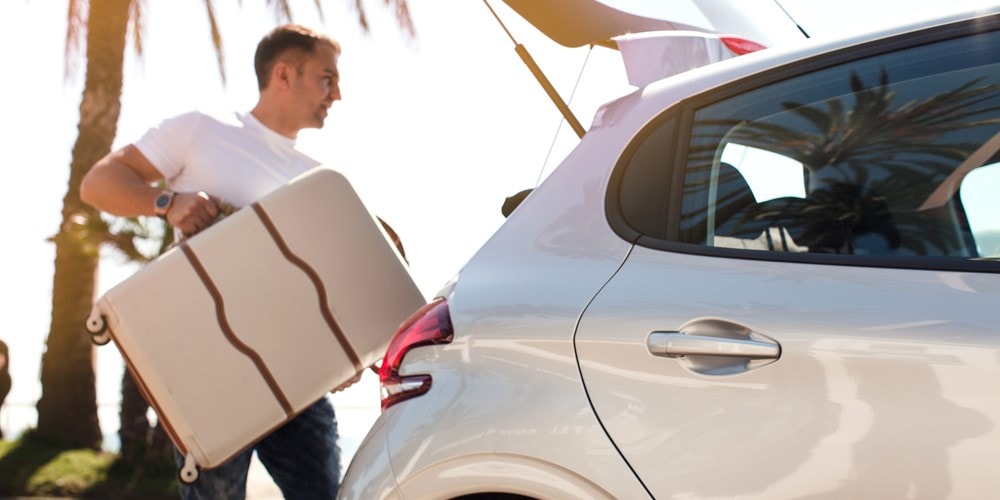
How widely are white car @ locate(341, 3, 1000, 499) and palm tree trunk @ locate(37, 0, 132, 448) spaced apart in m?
9.61

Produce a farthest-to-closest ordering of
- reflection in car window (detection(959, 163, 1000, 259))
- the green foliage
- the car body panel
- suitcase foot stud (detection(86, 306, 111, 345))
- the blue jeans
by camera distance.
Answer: the green foliage, the blue jeans, suitcase foot stud (detection(86, 306, 111, 345)), reflection in car window (detection(959, 163, 1000, 259)), the car body panel

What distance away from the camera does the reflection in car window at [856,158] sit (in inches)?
72.5

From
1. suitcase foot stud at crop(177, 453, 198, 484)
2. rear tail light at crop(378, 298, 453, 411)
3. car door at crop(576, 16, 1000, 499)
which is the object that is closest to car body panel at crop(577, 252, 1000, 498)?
car door at crop(576, 16, 1000, 499)

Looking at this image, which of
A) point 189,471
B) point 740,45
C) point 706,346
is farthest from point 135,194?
point 706,346

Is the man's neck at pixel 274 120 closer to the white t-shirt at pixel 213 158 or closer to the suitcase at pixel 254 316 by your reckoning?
the white t-shirt at pixel 213 158

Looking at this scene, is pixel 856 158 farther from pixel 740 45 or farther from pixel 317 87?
pixel 317 87

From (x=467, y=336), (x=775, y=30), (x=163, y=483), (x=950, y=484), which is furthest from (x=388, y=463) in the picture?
(x=163, y=483)

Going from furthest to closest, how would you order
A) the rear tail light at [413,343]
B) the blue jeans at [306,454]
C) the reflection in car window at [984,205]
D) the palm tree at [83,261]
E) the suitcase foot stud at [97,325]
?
the palm tree at [83,261] < the blue jeans at [306,454] < the suitcase foot stud at [97,325] < the rear tail light at [413,343] < the reflection in car window at [984,205]

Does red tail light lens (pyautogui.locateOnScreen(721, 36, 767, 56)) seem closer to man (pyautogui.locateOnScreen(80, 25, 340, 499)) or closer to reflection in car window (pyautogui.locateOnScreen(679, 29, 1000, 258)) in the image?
reflection in car window (pyautogui.locateOnScreen(679, 29, 1000, 258))

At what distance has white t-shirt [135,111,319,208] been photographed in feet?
9.86

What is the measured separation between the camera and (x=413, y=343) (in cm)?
226

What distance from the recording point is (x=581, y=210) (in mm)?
2162

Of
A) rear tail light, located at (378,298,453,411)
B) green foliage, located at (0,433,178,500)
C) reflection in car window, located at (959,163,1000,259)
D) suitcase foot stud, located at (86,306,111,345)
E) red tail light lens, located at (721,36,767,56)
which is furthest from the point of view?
green foliage, located at (0,433,178,500)

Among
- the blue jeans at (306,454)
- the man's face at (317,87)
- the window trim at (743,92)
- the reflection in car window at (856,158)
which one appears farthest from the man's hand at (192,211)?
the reflection in car window at (856,158)
